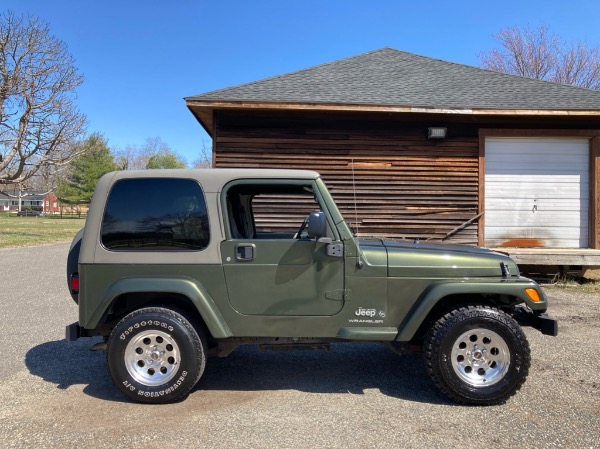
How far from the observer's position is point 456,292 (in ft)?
11.0

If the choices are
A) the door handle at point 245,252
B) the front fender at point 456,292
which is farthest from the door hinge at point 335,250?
the front fender at point 456,292

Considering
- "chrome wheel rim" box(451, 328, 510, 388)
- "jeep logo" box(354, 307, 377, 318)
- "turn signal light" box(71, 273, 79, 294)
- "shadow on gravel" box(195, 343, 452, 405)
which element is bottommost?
"shadow on gravel" box(195, 343, 452, 405)

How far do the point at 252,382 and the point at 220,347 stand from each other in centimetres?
49

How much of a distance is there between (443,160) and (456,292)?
6.00 m

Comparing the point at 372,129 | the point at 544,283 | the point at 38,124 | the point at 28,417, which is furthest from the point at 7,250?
A: the point at 544,283

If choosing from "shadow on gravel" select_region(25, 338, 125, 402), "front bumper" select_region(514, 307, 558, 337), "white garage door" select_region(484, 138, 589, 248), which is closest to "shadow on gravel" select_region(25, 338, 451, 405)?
"shadow on gravel" select_region(25, 338, 125, 402)

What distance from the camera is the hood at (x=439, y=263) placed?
3.43m

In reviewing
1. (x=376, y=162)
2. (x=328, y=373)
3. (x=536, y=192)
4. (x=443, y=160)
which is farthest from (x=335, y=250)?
(x=536, y=192)

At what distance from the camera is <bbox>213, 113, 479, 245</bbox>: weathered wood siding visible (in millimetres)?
8672

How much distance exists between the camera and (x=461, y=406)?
11.0ft

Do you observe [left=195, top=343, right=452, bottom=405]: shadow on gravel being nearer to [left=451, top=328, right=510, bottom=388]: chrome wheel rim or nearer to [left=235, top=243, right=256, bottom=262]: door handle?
[left=451, top=328, right=510, bottom=388]: chrome wheel rim

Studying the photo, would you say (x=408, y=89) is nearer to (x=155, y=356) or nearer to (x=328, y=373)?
(x=328, y=373)

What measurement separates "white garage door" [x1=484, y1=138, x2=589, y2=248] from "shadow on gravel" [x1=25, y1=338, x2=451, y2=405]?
5471mm

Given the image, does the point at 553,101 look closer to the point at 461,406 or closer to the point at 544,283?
the point at 544,283
